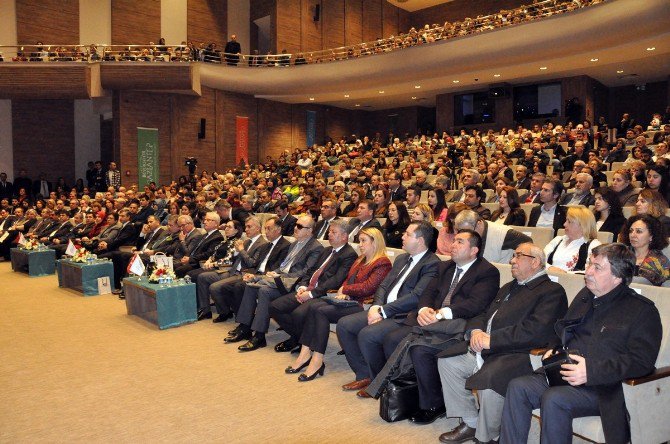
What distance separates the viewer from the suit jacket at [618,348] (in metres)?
2.50

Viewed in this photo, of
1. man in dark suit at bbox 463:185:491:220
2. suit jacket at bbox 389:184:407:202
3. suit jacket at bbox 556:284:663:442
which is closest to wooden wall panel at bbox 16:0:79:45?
suit jacket at bbox 389:184:407:202

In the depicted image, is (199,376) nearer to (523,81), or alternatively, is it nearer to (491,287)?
(491,287)

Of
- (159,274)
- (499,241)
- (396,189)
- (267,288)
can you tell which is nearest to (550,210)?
(499,241)

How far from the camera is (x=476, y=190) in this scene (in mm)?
5977

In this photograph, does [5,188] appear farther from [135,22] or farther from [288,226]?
[288,226]

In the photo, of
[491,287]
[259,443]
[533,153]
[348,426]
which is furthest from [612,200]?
[533,153]

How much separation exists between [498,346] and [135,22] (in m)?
17.2

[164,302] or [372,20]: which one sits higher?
[372,20]

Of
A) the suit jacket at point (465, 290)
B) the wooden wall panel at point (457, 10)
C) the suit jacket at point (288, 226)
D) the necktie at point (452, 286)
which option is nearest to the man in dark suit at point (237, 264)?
the suit jacket at point (288, 226)

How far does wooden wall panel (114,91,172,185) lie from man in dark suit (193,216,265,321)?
10.7 metres

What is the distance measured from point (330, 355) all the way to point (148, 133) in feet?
43.6

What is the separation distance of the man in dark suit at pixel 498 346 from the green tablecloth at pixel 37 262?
8.35 m

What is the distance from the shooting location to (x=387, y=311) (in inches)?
153

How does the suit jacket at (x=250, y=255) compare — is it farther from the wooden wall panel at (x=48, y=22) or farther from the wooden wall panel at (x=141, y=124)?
the wooden wall panel at (x=48, y=22)
